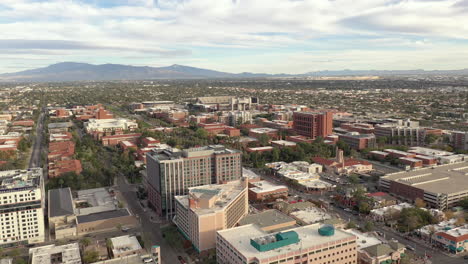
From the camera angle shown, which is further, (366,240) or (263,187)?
(263,187)

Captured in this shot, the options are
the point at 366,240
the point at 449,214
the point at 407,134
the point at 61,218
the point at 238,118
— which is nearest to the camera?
the point at 366,240

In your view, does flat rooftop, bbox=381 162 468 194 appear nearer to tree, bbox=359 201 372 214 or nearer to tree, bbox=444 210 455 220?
tree, bbox=444 210 455 220

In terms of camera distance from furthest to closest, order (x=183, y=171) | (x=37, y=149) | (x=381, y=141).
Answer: (x=37, y=149) → (x=381, y=141) → (x=183, y=171)

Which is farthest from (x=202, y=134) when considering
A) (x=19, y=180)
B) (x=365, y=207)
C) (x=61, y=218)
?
(x=19, y=180)

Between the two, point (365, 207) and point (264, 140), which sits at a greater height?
point (264, 140)

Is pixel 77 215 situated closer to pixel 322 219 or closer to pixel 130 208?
pixel 130 208

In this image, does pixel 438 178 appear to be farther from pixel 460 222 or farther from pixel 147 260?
pixel 147 260
